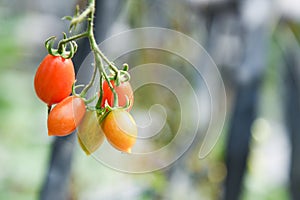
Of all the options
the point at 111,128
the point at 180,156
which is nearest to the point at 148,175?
the point at 180,156

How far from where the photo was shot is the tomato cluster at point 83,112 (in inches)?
25.2

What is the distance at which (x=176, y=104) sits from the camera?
6.09 feet

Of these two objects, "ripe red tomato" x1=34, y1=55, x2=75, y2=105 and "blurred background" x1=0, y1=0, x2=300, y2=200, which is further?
"blurred background" x1=0, y1=0, x2=300, y2=200

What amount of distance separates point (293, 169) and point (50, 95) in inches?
34.2

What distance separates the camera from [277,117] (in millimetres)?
2791

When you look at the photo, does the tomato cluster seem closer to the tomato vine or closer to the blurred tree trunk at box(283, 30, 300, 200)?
the tomato vine

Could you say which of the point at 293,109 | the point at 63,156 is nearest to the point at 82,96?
the point at 63,156

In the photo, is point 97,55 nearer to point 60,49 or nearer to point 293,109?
point 60,49

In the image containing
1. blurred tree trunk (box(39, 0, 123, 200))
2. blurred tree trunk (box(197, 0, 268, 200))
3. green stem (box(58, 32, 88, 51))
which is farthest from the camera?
blurred tree trunk (box(197, 0, 268, 200))

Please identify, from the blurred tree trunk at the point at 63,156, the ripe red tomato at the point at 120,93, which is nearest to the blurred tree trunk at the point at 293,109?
the blurred tree trunk at the point at 63,156

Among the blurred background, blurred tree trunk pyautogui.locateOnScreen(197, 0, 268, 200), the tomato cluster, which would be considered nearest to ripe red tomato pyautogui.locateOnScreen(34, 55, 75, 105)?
the tomato cluster

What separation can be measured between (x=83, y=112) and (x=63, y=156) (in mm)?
465

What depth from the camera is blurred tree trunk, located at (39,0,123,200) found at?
3.66ft

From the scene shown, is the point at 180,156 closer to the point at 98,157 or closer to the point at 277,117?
the point at 98,157
